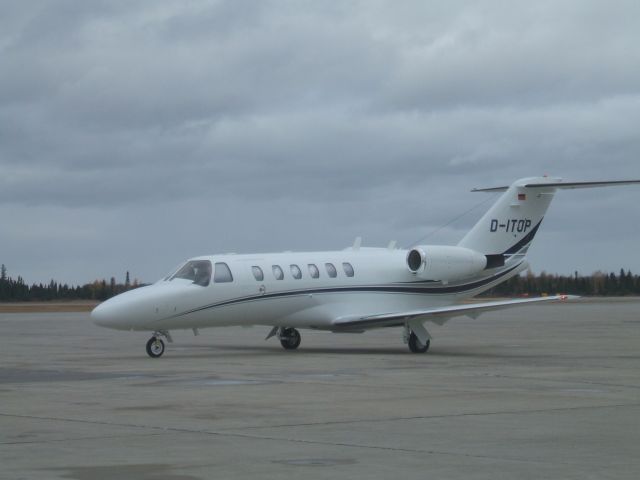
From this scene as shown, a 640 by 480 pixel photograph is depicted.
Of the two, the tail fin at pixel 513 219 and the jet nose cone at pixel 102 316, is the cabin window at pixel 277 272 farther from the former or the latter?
the tail fin at pixel 513 219

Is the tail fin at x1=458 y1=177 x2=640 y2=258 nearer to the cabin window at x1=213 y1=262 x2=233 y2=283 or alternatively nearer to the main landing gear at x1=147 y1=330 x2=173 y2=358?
the cabin window at x1=213 y1=262 x2=233 y2=283

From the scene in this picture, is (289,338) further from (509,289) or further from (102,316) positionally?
(509,289)

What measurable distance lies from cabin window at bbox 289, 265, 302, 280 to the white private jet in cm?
3

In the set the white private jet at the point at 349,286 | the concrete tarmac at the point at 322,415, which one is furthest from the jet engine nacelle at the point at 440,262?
the concrete tarmac at the point at 322,415

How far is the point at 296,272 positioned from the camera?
29.8 metres

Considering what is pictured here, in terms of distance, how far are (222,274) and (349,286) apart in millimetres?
3741

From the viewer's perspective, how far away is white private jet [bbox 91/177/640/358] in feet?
90.2

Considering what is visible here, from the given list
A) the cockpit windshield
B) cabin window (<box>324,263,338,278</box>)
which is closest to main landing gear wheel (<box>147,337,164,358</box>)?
the cockpit windshield

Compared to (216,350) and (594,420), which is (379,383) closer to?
(594,420)

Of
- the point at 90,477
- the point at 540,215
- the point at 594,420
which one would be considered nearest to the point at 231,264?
the point at 540,215

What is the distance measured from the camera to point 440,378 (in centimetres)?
2044

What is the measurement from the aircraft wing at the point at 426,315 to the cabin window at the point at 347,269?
52.6 inches

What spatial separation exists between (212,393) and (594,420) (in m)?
6.10

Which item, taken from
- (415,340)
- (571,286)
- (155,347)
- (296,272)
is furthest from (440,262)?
(571,286)
